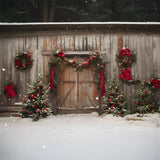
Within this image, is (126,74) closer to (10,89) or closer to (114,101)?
(114,101)

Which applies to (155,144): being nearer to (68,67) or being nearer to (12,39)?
(68,67)

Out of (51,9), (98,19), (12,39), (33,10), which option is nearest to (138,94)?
(12,39)

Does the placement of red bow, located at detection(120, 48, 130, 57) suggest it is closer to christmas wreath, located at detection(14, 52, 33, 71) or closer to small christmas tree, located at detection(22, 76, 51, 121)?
small christmas tree, located at detection(22, 76, 51, 121)

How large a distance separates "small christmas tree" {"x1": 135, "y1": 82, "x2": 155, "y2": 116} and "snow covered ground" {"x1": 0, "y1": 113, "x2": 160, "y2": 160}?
119cm

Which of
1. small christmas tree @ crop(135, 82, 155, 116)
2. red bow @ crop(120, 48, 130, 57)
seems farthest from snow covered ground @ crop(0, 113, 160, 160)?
red bow @ crop(120, 48, 130, 57)

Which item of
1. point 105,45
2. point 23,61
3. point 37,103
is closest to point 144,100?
point 105,45

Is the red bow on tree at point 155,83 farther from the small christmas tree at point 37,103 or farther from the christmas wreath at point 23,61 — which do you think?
the christmas wreath at point 23,61

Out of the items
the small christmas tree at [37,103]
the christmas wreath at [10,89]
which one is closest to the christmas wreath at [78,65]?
the small christmas tree at [37,103]

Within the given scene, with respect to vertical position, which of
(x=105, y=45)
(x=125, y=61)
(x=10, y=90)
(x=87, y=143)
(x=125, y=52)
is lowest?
(x=87, y=143)

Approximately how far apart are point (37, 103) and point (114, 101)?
121 inches

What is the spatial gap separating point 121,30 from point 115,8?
21.9 feet

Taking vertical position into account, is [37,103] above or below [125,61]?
below

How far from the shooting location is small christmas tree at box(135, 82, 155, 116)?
21.7 feet

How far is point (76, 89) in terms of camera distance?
720cm
